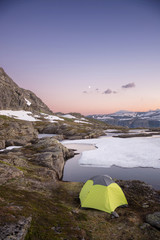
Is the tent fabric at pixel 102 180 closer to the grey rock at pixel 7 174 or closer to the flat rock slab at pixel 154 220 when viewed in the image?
the flat rock slab at pixel 154 220

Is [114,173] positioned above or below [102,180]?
below

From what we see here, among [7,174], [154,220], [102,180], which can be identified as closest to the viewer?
→ [154,220]

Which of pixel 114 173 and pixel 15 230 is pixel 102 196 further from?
pixel 114 173

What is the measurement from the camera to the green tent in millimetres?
13961

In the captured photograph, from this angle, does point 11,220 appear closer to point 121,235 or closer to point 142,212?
point 121,235

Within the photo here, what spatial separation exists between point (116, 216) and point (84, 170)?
17918 millimetres

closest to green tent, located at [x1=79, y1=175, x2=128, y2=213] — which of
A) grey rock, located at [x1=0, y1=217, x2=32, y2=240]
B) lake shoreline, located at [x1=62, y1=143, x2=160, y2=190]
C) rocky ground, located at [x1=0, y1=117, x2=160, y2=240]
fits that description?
rocky ground, located at [x1=0, y1=117, x2=160, y2=240]

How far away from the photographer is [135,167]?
3080cm

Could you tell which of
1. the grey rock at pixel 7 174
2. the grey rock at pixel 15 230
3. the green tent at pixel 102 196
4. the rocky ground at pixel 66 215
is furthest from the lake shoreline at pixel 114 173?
the grey rock at pixel 15 230

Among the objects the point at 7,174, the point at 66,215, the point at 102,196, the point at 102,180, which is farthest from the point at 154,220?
the point at 7,174

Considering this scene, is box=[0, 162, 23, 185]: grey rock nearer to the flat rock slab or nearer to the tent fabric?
the tent fabric

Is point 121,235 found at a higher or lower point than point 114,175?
higher

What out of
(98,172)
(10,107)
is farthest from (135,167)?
(10,107)

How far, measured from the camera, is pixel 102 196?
14312 mm
